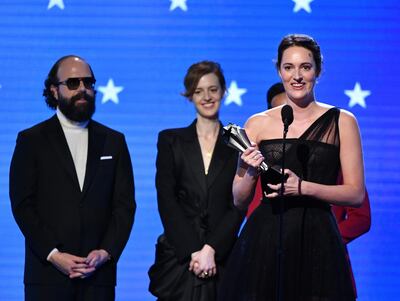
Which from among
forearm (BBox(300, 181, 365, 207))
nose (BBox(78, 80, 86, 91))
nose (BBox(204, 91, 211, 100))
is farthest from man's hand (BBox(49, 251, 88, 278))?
forearm (BBox(300, 181, 365, 207))

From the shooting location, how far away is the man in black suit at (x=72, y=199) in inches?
168

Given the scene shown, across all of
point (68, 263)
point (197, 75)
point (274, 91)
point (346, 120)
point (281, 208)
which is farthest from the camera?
point (274, 91)

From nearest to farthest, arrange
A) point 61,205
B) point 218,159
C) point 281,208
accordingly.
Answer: point 281,208, point 61,205, point 218,159

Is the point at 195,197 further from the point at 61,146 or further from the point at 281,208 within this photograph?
the point at 281,208

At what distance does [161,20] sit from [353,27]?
44.6 inches

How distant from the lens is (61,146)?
4.42 metres

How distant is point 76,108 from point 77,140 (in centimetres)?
15

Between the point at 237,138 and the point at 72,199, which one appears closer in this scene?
the point at 237,138

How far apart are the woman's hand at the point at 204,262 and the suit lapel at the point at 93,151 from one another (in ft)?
2.00

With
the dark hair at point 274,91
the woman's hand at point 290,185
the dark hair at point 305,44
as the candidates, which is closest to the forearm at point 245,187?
the woman's hand at point 290,185

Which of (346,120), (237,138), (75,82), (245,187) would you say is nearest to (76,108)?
(75,82)

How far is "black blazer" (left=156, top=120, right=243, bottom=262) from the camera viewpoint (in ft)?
14.6

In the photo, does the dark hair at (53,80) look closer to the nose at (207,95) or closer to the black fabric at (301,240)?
the nose at (207,95)

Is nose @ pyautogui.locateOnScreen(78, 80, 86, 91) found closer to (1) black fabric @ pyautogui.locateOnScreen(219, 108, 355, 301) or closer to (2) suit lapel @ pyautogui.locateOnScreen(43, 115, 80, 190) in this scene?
(2) suit lapel @ pyautogui.locateOnScreen(43, 115, 80, 190)
